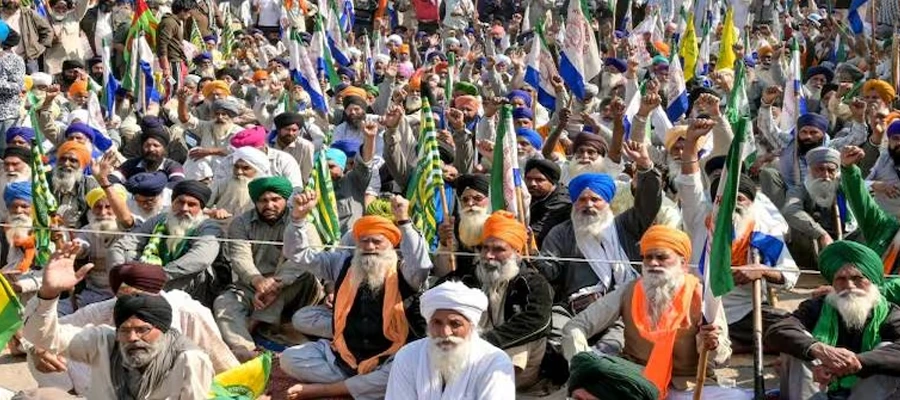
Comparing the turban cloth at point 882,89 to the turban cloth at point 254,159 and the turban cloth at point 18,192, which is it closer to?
the turban cloth at point 254,159

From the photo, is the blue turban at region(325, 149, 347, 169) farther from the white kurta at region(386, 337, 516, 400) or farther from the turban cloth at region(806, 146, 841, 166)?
the white kurta at region(386, 337, 516, 400)

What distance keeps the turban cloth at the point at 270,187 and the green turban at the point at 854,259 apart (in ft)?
10.1

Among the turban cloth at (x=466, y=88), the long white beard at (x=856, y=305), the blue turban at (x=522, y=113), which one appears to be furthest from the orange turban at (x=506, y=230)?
the turban cloth at (x=466, y=88)

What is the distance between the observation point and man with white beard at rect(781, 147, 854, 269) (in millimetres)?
7551

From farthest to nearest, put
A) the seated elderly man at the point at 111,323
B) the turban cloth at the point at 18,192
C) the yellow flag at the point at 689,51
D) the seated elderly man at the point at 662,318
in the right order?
the yellow flag at the point at 689,51, the turban cloth at the point at 18,192, the seated elderly man at the point at 111,323, the seated elderly man at the point at 662,318

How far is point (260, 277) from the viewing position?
6895 mm

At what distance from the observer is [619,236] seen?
6.72 meters

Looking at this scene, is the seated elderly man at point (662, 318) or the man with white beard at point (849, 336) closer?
the man with white beard at point (849, 336)

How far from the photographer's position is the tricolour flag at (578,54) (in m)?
10.8

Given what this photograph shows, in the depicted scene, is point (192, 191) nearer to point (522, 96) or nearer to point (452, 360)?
point (452, 360)

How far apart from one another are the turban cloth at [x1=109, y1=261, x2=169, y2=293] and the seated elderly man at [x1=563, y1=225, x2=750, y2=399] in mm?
1941

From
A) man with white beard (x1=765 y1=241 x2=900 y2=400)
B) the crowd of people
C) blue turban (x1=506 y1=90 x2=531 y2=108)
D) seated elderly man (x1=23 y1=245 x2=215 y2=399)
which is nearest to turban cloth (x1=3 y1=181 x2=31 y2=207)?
the crowd of people

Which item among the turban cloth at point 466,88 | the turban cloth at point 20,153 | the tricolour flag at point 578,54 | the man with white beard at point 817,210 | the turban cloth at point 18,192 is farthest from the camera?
the turban cloth at point 466,88

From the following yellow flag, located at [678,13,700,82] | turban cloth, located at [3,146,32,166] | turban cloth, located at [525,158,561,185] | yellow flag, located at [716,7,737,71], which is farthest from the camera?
yellow flag, located at [678,13,700,82]
